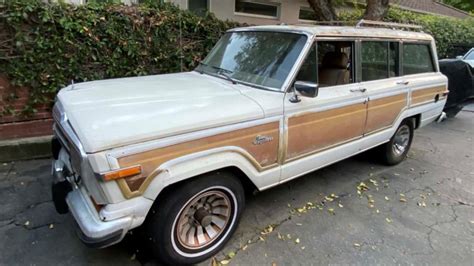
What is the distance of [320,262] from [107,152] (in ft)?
6.27

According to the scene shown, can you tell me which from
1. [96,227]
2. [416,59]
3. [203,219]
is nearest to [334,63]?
[416,59]

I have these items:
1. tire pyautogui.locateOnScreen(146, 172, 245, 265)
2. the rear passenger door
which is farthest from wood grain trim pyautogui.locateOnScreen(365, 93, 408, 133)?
tire pyautogui.locateOnScreen(146, 172, 245, 265)

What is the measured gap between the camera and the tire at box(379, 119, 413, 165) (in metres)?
4.55

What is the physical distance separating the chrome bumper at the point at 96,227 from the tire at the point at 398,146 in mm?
3746

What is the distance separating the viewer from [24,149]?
4.39 meters

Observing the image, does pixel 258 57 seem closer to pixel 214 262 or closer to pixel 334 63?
pixel 334 63

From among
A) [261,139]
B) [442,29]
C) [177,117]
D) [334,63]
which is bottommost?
[261,139]

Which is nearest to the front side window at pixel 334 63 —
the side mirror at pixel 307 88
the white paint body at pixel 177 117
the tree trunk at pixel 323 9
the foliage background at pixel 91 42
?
the white paint body at pixel 177 117

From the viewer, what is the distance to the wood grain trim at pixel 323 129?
2977 mm

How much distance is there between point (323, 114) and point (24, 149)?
3963mm

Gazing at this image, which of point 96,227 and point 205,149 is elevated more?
point 205,149

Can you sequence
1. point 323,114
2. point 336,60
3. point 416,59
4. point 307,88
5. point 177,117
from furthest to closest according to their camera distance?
point 416,59
point 336,60
point 323,114
point 307,88
point 177,117

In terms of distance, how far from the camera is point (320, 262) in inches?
106

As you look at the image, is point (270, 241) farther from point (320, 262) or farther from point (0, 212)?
point (0, 212)
